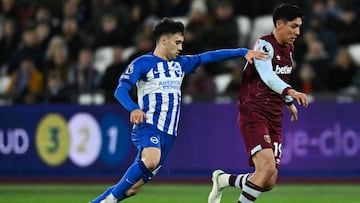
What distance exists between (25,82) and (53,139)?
10.1 ft

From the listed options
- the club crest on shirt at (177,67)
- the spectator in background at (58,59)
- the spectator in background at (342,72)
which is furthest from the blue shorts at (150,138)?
the spectator in background at (58,59)

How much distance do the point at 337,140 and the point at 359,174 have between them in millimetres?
639

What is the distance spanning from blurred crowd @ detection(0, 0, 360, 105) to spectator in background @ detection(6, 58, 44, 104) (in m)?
0.02

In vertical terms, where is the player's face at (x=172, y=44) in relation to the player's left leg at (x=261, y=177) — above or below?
above

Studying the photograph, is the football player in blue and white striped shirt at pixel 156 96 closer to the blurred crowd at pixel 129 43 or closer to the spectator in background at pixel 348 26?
the blurred crowd at pixel 129 43

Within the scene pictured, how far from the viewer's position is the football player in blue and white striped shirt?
1044 cm

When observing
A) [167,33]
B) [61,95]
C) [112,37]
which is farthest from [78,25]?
[167,33]

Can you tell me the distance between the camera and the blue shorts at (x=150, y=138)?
1050 centimetres

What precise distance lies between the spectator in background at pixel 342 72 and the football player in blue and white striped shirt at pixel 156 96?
25.8 ft

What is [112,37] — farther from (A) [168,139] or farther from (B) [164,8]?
(A) [168,139]

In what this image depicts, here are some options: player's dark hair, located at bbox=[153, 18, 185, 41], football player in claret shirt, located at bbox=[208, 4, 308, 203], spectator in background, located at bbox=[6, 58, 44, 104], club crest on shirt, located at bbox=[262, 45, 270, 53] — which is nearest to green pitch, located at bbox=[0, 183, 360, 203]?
football player in claret shirt, located at bbox=[208, 4, 308, 203]

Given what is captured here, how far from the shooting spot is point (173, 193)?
15.2 m

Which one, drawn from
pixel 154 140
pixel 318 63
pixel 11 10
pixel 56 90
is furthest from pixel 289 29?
pixel 11 10

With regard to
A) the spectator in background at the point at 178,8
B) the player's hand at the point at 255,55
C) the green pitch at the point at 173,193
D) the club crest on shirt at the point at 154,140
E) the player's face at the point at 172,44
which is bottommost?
the green pitch at the point at 173,193
